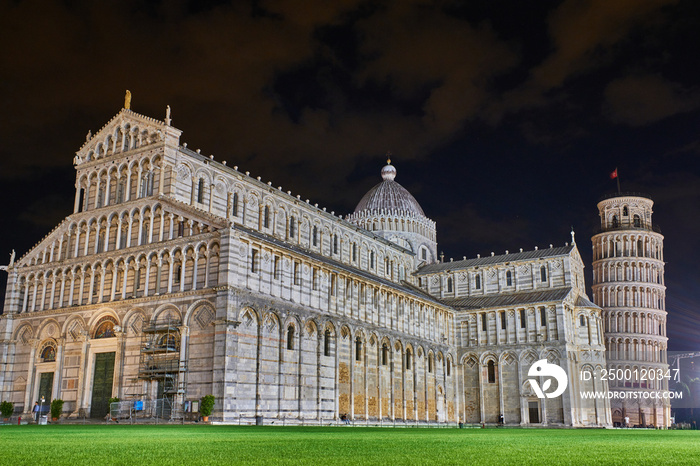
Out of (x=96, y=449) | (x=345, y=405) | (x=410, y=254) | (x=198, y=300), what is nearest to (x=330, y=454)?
(x=96, y=449)

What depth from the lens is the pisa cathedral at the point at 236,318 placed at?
41250 mm

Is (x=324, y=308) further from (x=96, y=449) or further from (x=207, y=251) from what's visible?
(x=96, y=449)

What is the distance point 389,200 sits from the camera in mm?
80562

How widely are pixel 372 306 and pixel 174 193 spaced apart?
1954 centimetres

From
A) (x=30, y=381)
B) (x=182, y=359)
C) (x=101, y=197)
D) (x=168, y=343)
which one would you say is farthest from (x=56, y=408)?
(x=101, y=197)

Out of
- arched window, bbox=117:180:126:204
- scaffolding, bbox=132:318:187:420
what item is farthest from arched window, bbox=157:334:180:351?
arched window, bbox=117:180:126:204

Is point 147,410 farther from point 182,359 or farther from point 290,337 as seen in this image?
point 290,337

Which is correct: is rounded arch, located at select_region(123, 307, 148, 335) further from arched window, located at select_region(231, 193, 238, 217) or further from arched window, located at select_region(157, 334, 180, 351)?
arched window, located at select_region(231, 193, 238, 217)

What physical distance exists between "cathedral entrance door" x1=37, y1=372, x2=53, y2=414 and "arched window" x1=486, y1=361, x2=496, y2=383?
4190 centimetres

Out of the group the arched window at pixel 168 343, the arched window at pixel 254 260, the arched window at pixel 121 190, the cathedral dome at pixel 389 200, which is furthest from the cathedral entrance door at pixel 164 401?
the cathedral dome at pixel 389 200

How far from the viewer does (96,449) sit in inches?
468

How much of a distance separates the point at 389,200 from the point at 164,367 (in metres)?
44.7

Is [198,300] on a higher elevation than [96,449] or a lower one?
higher

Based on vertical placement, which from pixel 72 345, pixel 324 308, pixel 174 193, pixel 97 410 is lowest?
pixel 97 410
